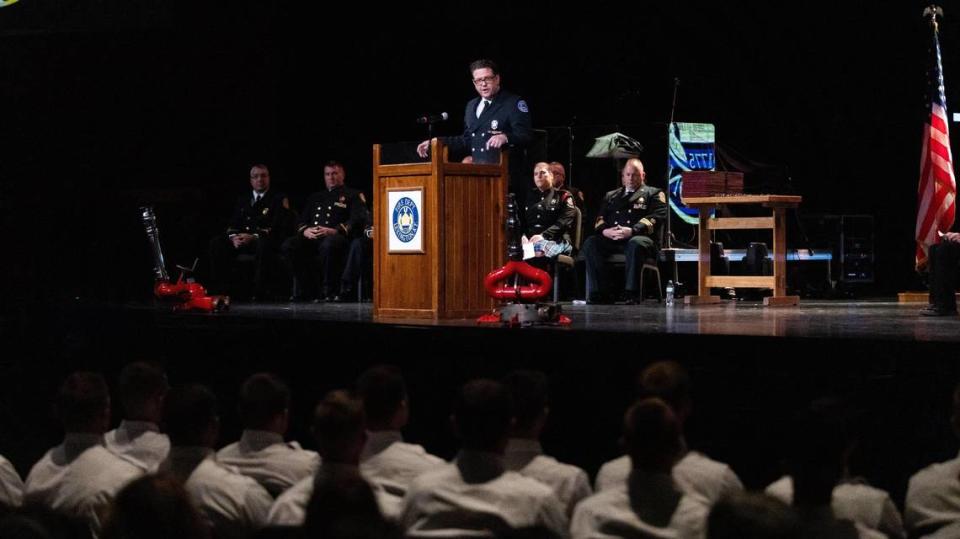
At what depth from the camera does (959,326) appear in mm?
5805

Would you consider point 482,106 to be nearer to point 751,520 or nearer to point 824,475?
point 824,475

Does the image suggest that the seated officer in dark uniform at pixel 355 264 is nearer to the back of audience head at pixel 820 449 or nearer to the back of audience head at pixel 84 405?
the back of audience head at pixel 84 405

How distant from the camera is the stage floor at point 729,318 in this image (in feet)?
17.7

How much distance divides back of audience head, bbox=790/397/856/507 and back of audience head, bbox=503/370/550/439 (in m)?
0.76

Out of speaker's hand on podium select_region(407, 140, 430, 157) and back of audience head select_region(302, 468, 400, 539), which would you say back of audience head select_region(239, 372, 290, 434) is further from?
speaker's hand on podium select_region(407, 140, 430, 157)

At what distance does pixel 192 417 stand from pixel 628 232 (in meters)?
6.17

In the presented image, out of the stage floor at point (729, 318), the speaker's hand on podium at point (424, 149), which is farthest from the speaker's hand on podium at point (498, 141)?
the stage floor at point (729, 318)

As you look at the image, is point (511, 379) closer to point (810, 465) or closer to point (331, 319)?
point (810, 465)

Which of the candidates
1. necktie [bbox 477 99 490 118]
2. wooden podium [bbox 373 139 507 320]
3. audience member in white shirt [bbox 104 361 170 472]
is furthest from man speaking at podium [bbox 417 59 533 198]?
audience member in white shirt [bbox 104 361 170 472]

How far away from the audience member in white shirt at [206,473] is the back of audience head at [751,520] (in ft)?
4.46

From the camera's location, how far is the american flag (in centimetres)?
881

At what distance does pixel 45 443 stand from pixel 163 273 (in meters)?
2.14

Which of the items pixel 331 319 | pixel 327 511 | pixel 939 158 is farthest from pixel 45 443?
pixel 939 158

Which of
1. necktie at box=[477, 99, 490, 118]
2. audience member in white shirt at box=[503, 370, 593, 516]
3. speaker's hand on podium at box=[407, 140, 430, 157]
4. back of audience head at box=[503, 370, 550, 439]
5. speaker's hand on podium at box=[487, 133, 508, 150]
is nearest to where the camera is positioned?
audience member in white shirt at box=[503, 370, 593, 516]
